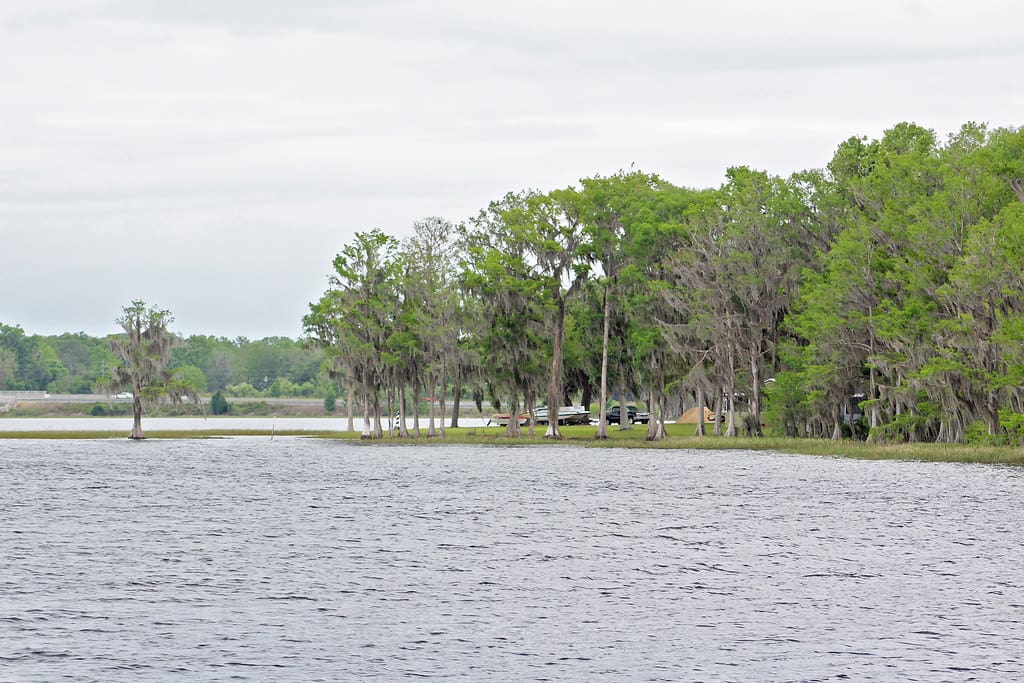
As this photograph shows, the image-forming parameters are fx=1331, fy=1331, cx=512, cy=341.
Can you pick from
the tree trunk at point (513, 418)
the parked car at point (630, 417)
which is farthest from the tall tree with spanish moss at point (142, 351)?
the parked car at point (630, 417)

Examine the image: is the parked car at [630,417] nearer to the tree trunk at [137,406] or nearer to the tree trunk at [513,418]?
the tree trunk at [513,418]

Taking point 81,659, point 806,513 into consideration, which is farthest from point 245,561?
point 806,513

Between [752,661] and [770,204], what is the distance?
64.7 m

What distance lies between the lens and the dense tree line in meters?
67.7

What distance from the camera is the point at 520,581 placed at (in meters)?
27.1

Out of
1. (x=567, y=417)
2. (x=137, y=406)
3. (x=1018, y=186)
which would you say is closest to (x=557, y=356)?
(x=1018, y=186)

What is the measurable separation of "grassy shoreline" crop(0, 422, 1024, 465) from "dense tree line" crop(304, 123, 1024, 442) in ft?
6.24

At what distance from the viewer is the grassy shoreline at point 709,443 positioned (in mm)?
65375

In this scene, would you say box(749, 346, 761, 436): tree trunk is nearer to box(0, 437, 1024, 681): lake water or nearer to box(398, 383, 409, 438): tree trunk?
box(398, 383, 409, 438): tree trunk

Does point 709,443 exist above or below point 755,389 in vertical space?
below

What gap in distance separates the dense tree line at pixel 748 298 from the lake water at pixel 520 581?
13.1 m

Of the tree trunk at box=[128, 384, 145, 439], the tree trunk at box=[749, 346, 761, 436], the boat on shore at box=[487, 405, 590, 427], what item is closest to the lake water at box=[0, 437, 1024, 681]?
the tree trunk at box=[749, 346, 761, 436]

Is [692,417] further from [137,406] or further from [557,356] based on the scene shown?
[137,406]

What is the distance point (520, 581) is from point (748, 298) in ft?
185
